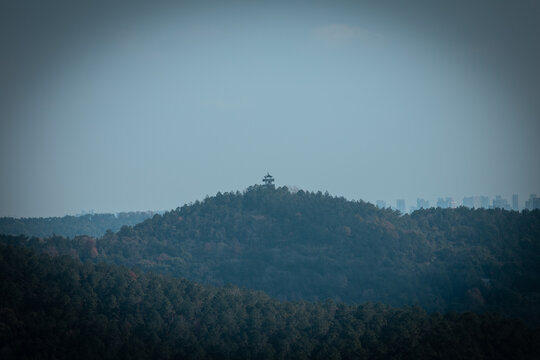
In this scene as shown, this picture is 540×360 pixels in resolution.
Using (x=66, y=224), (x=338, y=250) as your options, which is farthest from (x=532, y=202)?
(x=66, y=224)

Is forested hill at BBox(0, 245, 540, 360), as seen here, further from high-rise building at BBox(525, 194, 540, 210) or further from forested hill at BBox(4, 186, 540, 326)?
high-rise building at BBox(525, 194, 540, 210)

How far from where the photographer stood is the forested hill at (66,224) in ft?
437

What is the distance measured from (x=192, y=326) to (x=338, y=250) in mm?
59749

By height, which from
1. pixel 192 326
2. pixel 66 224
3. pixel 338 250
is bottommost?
pixel 192 326

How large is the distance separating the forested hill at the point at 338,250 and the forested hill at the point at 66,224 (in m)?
27.8

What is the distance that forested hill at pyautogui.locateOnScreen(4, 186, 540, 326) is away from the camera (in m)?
85.2

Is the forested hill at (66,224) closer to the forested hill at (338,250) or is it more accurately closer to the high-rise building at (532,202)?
the forested hill at (338,250)

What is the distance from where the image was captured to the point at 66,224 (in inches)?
6211

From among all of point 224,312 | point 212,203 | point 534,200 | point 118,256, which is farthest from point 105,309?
point 534,200

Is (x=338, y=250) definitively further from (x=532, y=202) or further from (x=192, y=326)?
(x=532, y=202)

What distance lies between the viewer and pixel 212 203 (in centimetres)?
12781

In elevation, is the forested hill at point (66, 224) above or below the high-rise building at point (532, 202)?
below

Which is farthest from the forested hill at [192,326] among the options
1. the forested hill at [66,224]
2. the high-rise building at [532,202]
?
the high-rise building at [532,202]

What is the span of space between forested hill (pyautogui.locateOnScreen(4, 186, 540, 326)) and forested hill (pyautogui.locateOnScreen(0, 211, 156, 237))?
27.8 meters
